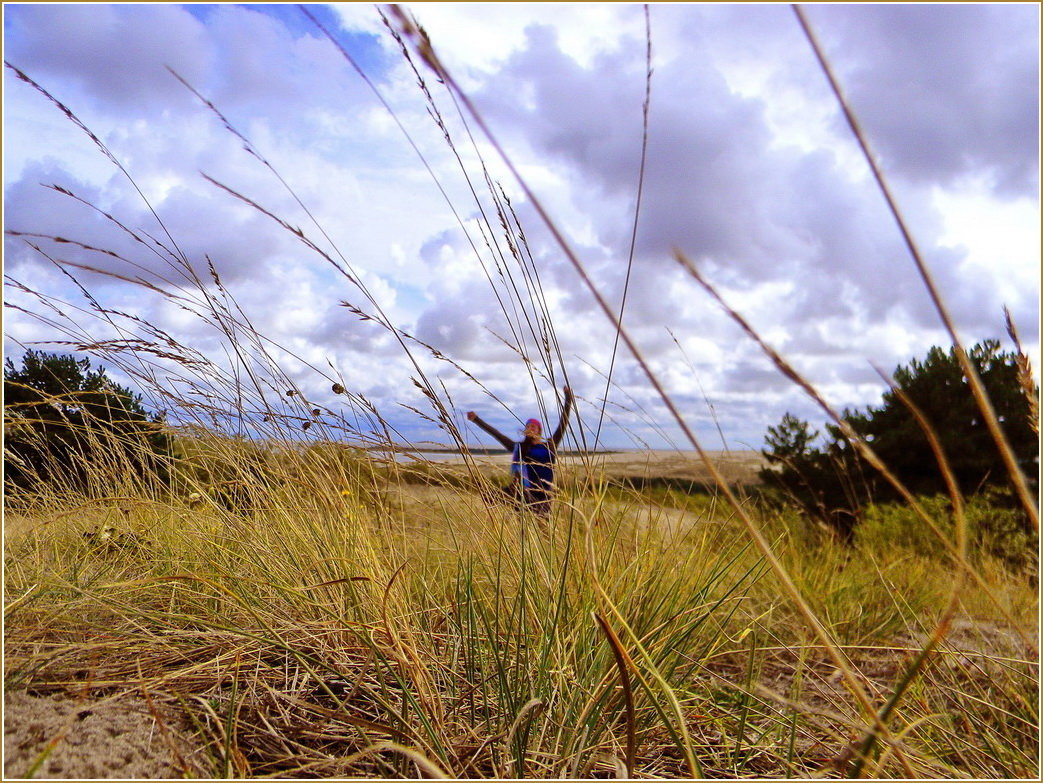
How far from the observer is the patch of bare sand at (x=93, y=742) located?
1115mm

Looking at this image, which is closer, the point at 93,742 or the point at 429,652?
the point at 93,742

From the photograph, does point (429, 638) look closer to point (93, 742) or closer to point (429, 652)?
point (429, 652)

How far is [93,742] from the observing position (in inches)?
47.0

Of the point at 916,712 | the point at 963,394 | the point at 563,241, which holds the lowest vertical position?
the point at 916,712

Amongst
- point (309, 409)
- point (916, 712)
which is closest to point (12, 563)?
point (309, 409)

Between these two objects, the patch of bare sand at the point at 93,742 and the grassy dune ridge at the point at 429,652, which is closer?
the patch of bare sand at the point at 93,742

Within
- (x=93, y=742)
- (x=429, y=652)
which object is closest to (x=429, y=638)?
(x=429, y=652)

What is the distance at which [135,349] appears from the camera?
1982mm

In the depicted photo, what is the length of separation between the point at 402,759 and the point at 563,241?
103cm

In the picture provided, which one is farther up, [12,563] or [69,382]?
[69,382]

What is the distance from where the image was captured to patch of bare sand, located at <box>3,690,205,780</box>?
112cm

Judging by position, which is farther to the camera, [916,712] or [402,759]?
[916,712]

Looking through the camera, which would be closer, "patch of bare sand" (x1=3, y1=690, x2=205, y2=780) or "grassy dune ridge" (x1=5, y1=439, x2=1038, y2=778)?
"patch of bare sand" (x1=3, y1=690, x2=205, y2=780)

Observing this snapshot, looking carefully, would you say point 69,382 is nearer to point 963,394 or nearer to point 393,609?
point 393,609
